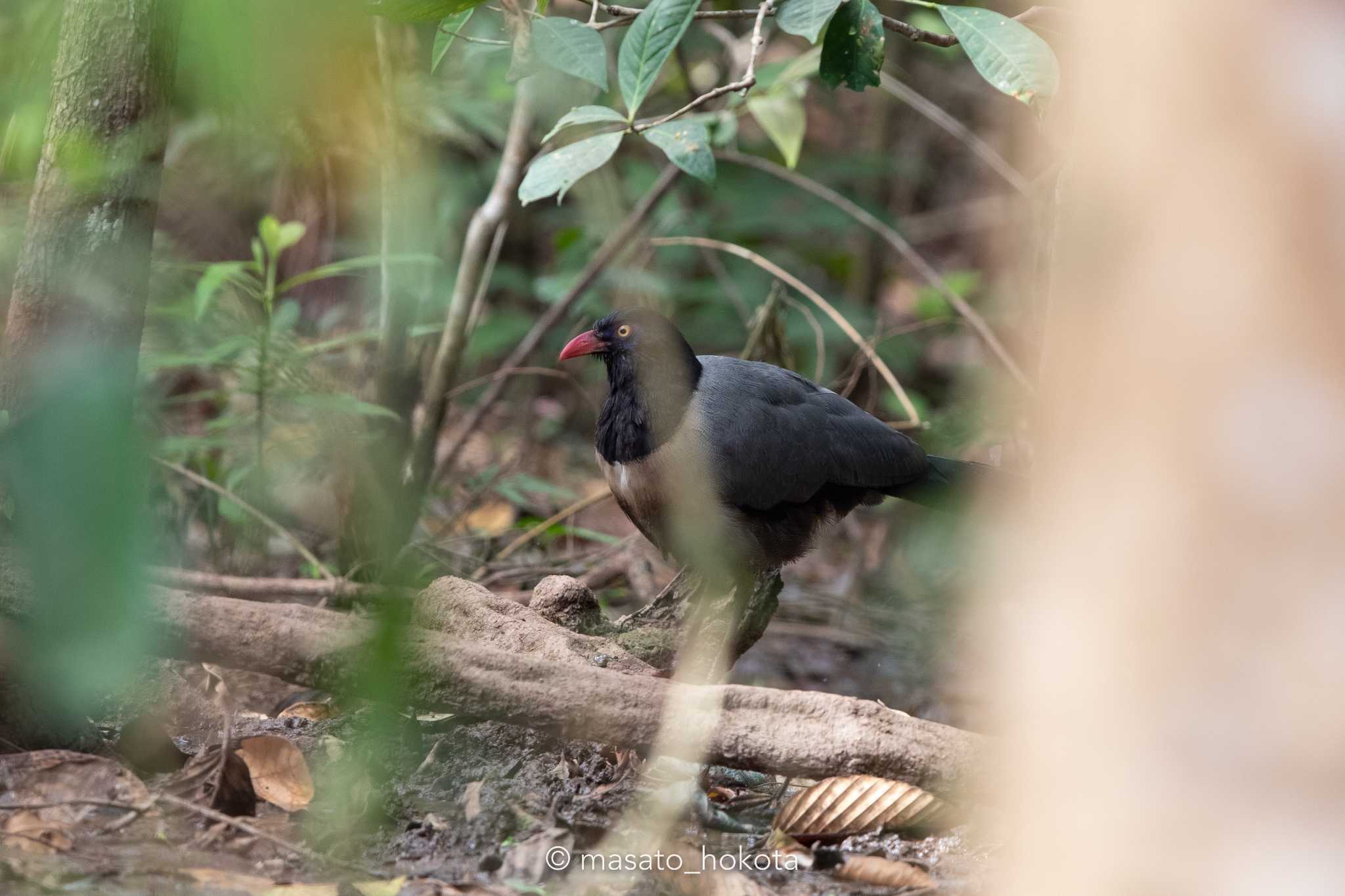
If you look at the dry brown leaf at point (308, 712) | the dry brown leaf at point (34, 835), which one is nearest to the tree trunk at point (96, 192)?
the dry brown leaf at point (34, 835)

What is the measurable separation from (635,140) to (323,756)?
17.3 feet

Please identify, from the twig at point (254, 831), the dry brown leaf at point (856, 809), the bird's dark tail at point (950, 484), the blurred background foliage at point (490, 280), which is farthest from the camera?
the bird's dark tail at point (950, 484)

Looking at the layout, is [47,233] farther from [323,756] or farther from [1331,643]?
[1331,643]

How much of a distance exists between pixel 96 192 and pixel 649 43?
1573 mm

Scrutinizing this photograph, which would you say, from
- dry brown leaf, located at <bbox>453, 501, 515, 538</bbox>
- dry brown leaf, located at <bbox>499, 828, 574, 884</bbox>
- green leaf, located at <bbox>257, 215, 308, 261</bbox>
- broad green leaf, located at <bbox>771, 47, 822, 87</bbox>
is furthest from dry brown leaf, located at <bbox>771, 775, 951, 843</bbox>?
dry brown leaf, located at <bbox>453, 501, 515, 538</bbox>

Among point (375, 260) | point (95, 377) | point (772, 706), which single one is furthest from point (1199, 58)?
point (375, 260)

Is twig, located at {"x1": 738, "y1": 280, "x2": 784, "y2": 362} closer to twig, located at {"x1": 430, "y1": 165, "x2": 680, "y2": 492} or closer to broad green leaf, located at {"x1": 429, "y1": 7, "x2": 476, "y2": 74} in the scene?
twig, located at {"x1": 430, "y1": 165, "x2": 680, "y2": 492}

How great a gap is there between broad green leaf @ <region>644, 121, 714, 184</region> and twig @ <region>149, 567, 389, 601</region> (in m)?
1.28

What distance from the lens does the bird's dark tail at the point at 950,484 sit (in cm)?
376

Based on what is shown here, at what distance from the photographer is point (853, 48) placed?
8.77 feet

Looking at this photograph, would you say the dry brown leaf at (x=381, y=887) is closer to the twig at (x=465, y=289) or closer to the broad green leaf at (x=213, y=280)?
the broad green leaf at (x=213, y=280)

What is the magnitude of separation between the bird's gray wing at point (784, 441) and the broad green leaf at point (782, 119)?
0.78 meters

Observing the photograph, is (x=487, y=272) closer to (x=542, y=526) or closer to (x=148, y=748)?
(x=542, y=526)

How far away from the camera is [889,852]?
7.30 ft
